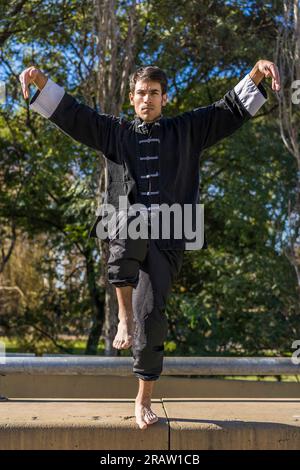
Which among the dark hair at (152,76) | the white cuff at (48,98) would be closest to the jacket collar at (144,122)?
the dark hair at (152,76)

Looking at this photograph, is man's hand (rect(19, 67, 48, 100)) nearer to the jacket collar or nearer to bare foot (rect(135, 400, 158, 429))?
the jacket collar

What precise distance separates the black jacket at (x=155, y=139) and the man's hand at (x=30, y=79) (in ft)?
0.10

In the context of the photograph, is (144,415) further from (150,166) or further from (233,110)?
(233,110)

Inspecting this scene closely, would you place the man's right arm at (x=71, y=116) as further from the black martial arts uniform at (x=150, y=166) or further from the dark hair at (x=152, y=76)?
the dark hair at (x=152, y=76)

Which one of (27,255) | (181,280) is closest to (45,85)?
(181,280)

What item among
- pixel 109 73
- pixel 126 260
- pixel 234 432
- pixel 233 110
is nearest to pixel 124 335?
pixel 126 260

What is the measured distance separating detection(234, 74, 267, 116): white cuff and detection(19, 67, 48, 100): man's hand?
84cm

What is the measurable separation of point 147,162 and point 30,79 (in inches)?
23.4

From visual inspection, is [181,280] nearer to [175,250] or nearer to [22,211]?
[22,211]

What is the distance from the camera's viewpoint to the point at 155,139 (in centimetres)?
239

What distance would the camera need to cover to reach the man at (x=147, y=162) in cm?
230

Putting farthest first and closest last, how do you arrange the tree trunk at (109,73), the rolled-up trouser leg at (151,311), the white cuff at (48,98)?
the tree trunk at (109,73) → the white cuff at (48,98) → the rolled-up trouser leg at (151,311)
